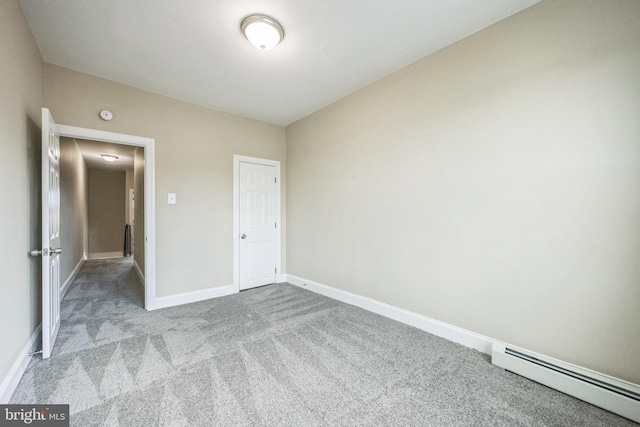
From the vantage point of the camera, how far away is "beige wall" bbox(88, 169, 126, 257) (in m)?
7.26

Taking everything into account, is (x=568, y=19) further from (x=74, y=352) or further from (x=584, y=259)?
(x=74, y=352)

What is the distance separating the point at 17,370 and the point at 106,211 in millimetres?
7206

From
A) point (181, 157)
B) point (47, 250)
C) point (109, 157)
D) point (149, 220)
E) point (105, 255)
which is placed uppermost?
point (109, 157)

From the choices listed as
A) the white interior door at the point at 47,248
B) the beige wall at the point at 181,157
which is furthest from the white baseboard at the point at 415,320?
the white interior door at the point at 47,248

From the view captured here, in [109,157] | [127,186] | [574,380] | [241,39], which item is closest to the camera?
[574,380]

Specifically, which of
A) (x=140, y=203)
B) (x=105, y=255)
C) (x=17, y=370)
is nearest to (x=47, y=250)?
(x=17, y=370)

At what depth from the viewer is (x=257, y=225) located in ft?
13.5

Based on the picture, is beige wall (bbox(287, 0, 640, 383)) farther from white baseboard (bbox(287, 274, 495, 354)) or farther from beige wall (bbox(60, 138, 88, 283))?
beige wall (bbox(60, 138, 88, 283))

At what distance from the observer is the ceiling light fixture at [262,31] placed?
1983 mm

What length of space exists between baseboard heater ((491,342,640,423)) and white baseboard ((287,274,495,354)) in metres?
0.19

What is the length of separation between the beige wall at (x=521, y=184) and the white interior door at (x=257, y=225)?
5.80ft

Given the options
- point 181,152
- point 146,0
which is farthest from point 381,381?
point 181,152

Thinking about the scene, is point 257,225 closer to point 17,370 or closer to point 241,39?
point 241,39

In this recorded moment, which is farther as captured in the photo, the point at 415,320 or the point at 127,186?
the point at 127,186
